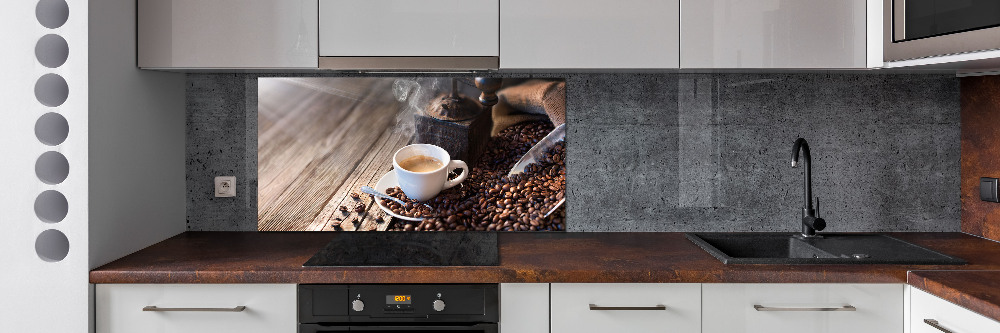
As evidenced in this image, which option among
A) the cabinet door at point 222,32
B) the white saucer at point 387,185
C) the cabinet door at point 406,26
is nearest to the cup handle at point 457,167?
the white saucer at point 387,185

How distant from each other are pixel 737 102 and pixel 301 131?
1.52 metres

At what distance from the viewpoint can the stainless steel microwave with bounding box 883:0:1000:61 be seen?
1.66 metres

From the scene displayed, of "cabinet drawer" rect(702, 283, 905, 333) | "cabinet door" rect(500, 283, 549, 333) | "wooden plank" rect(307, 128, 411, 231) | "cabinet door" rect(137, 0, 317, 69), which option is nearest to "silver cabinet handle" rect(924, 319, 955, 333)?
"cabinet drawer" rect(702, 283, 905, 333)

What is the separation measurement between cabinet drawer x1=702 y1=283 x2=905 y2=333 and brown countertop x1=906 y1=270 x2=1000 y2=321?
3.5 inches

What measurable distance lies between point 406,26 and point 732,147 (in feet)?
3.93

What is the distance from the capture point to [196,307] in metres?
1.73

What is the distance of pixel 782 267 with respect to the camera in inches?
67.5

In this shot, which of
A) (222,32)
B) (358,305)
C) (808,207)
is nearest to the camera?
(358,305)
